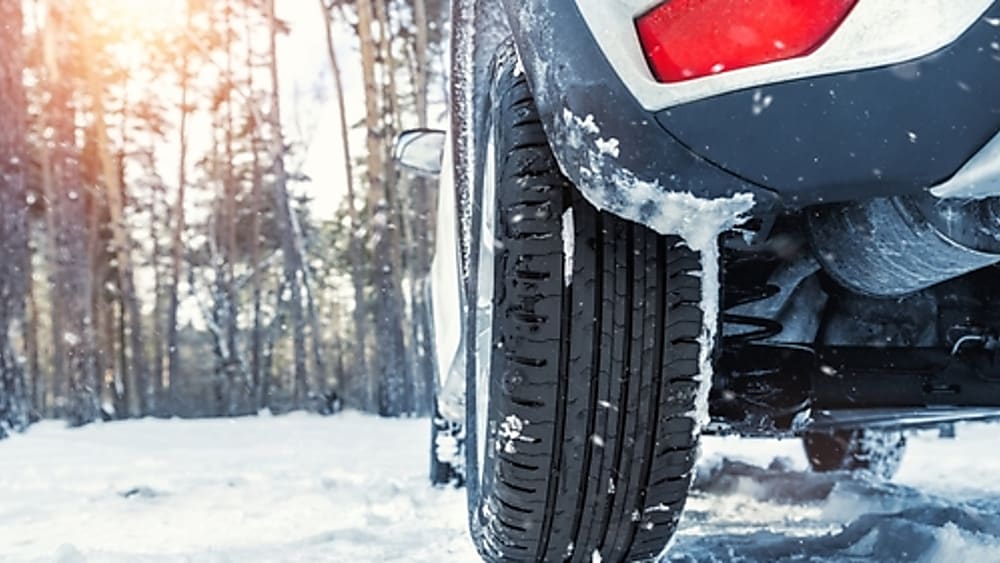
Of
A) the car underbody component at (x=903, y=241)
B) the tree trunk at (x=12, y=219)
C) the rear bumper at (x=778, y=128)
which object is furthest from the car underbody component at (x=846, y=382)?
the tree trunk at (x=12, y=219)

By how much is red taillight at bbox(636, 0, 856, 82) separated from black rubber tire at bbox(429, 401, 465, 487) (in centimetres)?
316

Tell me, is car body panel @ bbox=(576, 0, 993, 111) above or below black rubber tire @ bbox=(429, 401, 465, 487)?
above

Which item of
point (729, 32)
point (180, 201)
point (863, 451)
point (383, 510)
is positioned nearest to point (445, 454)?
point (383, 510)

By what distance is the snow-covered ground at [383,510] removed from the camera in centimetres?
253

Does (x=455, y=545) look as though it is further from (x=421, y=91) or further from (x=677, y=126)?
(x=421, y=91)

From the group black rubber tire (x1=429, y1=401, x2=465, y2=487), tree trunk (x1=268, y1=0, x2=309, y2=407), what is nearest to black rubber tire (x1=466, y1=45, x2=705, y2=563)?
black rubber tire (x1=429, y1=401, x2=465, y2=487)

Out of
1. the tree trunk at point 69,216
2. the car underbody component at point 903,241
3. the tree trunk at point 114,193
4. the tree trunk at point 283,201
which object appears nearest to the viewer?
the car underbody component at point 903,241

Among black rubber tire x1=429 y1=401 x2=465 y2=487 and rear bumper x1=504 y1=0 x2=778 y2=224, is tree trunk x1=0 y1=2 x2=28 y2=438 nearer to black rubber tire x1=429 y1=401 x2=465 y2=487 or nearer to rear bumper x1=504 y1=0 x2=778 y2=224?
black rubber tire x1=429 y1=401 x2=465 y2=487

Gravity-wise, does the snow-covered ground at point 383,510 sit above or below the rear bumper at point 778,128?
below

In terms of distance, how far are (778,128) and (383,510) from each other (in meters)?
2.80

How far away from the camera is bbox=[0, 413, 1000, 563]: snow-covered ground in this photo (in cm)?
253

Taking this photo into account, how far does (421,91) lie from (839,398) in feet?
49.8

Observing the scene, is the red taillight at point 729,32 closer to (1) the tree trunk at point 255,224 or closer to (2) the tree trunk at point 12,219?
(2) the tree trunk at point 12,219

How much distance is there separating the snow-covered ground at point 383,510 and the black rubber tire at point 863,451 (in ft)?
0.53
